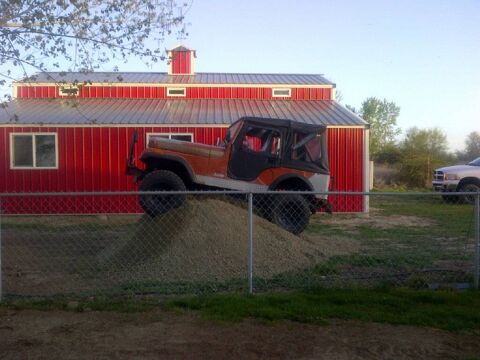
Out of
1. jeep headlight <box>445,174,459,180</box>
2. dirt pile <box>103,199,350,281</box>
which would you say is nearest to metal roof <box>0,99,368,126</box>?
jeep headlight <box>445,174,459,180</box>

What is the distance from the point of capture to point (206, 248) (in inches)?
305

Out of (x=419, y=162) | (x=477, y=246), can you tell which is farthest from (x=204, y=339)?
(x=419, y=162)

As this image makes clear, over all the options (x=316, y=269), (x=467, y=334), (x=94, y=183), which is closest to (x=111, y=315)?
(x=316, y=269)

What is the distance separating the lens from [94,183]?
55.9ft

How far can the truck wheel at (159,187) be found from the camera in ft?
33.7

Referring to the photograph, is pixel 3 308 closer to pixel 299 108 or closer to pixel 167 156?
pixel 167 156

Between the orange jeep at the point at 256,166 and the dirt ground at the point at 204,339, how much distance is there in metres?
5.09

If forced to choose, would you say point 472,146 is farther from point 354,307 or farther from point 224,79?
point 354,307

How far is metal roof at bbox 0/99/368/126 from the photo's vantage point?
56.5ft

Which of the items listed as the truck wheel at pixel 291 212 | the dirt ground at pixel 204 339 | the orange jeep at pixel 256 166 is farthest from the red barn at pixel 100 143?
the dirt ground at pixel 204 339

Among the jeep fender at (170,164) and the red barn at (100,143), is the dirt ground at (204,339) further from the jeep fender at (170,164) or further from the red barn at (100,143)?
the red barn at (100,143)

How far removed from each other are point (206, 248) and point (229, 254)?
35 cm

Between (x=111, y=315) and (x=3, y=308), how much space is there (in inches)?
52.2

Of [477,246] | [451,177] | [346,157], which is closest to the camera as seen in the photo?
[477,246]
